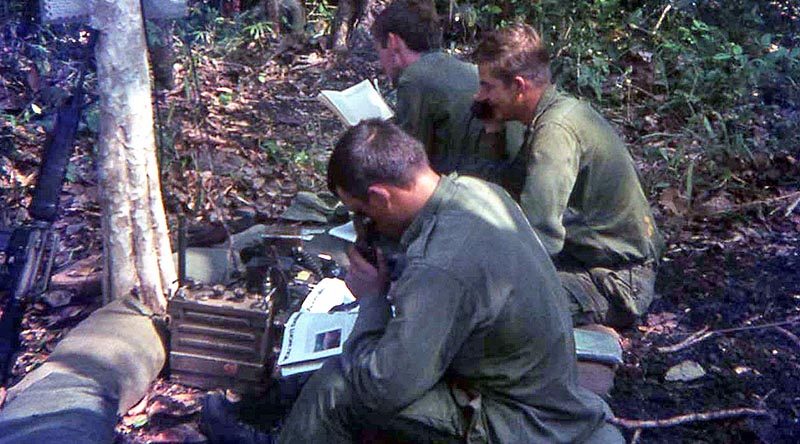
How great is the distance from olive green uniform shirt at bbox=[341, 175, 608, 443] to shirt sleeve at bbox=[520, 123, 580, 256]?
105 cm

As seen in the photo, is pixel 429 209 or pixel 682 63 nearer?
pixel 429 209

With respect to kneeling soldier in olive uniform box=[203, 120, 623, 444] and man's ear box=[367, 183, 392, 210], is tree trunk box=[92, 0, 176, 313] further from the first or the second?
man's ear box=[367, 183, 392, 210]

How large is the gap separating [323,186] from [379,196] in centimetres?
403

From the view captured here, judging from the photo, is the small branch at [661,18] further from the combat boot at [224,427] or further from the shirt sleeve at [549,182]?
the combat boot at [224,427]

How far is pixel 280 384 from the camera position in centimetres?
432

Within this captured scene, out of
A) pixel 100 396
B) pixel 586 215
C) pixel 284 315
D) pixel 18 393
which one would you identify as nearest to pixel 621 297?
Answer: pixel 586 215

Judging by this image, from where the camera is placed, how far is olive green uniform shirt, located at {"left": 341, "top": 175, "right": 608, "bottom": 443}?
2.87 meters

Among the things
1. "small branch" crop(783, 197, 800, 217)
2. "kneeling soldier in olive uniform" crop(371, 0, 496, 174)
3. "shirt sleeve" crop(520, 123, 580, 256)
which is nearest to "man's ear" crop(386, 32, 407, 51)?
"kneeling soldier in olive uniform" crop(371, 0, 496, 174)

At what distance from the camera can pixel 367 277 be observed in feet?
11.4

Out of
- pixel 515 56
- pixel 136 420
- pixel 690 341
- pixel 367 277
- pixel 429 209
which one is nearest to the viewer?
pixel 429 209

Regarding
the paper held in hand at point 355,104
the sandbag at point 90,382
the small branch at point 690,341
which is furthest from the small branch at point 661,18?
the sandbag at point 90,382

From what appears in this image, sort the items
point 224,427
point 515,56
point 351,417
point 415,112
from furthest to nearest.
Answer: point 415,112
point 515,56
point 224,427
point 351,417

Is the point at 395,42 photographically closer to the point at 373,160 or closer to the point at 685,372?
the point at 685,372

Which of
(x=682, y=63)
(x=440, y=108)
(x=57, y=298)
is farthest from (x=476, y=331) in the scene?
(x=682, y=63)
